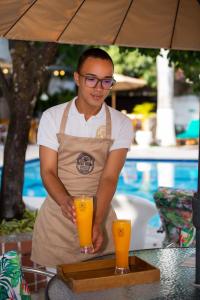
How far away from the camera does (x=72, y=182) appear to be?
2994mm

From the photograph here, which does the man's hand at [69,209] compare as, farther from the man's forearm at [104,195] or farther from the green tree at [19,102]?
the green tree at [19,102]

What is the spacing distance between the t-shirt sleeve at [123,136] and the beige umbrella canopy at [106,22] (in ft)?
1.77

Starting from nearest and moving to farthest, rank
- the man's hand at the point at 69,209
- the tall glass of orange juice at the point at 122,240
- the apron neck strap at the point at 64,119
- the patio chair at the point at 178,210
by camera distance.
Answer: the tall glass of orange juice at the point at 122,240, the man's hand at the point at 69,209, the apron neck strap at the point at 64,119, the patio chair at the point at 178,210

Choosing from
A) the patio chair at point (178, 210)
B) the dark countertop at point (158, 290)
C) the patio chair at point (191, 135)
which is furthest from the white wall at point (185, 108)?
the dark countertop at point (158, 290)

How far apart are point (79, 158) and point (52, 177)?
0.25 m

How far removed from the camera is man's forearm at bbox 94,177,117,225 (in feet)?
9.17

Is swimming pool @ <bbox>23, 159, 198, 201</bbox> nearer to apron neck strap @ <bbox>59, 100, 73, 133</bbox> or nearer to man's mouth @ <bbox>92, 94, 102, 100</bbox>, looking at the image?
apron neck strap @ <bbox>59, 100, 73, 133</bbox>

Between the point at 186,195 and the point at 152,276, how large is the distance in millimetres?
2476

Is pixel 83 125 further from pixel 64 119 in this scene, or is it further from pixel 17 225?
pixel 17 225

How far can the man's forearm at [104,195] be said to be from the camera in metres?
2.79

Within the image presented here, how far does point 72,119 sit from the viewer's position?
2.97 m

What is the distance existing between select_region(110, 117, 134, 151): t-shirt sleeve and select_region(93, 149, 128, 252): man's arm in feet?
0.09

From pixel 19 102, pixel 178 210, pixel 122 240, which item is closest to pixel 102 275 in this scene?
pixel 122 240

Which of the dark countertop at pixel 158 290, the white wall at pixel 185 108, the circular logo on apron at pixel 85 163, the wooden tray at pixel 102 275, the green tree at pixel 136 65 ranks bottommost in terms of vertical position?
the dark countertop at pixel 158 290
